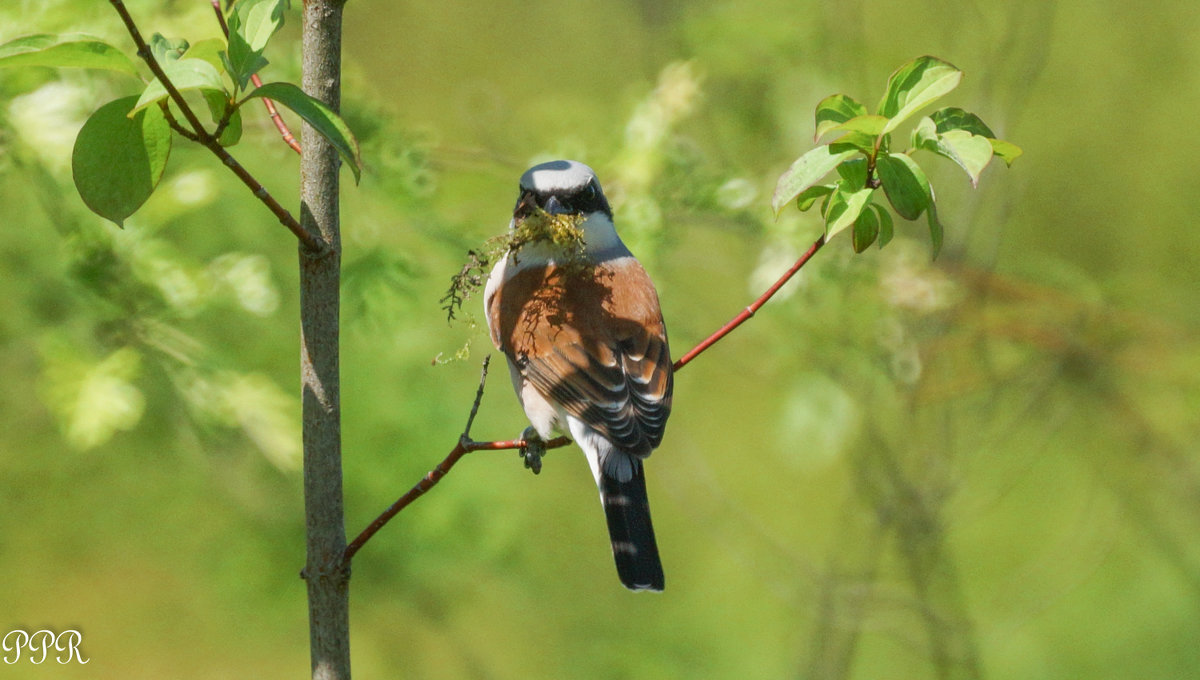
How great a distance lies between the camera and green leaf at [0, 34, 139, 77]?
109 centimetres

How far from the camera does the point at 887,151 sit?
139cm

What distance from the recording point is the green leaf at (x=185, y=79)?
108 centimetres

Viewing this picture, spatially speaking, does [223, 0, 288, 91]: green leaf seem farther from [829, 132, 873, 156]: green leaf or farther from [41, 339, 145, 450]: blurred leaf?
[41, 339, 145, 450]: blurred leaf

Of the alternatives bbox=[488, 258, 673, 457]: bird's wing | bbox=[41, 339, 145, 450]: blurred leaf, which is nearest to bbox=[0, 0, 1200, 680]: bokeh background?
bbox=[41, 339, 145, 450]: blurred leaf

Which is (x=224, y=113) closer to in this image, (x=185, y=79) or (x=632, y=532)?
(x=185, y=79)

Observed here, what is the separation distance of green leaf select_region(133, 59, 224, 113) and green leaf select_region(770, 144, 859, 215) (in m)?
0.67

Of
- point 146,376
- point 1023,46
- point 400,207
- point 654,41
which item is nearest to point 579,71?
point 654,41

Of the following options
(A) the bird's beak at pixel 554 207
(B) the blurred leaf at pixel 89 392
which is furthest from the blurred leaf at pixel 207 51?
(B) the blurred leaf at pixel 89 392

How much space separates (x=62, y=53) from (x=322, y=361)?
508 mm

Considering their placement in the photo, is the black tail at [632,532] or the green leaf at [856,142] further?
the black tail at [632,532]

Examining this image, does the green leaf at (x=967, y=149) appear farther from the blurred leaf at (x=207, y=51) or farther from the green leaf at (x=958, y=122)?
the blurred leaf at (x=207, y=51)

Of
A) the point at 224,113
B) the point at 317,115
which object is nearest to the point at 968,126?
the point at 317,115

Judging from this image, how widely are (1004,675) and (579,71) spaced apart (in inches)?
180

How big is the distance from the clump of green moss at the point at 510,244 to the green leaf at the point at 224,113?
0.38m
